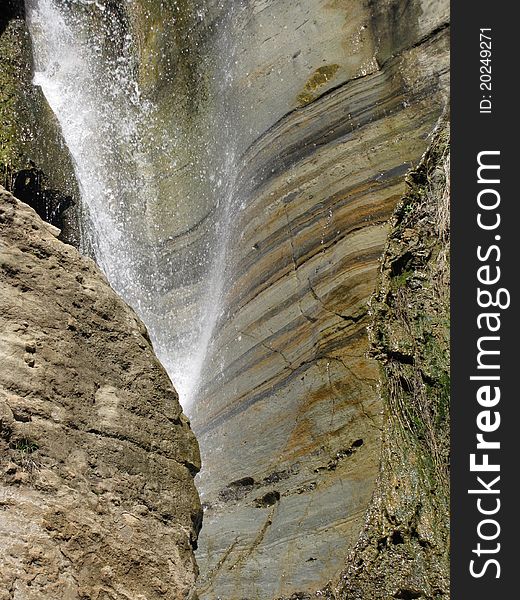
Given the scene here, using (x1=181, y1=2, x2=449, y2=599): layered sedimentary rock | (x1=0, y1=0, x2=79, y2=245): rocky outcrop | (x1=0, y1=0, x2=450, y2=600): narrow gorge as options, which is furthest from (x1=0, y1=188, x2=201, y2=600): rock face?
(x1=0, y1=0, x2=79, y2=245): rocky outcrop

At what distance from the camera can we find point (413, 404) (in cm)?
371

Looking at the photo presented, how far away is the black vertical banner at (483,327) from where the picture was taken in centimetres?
328

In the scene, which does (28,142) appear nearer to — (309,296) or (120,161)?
(120,161)

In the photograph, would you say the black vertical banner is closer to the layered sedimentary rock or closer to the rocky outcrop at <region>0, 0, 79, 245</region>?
the layered sedimentary rock

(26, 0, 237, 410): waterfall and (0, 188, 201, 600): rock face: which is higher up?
(26, 0, 237, 410): waterfall

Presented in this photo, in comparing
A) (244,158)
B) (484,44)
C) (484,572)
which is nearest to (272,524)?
(484,572)

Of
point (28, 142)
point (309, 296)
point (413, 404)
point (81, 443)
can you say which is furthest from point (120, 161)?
point (81, 443)

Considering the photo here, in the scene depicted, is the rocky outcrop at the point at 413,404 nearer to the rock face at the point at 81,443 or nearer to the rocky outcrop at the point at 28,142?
the rock face at the point at 81,443

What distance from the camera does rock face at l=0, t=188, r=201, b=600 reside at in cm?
282

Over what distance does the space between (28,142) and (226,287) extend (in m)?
1.42

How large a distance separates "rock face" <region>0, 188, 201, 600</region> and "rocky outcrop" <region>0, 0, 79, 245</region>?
1.62 meters

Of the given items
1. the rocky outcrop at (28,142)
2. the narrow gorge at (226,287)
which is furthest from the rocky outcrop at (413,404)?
the rocky outcrop at (28,142)

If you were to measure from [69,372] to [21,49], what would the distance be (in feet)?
9.22

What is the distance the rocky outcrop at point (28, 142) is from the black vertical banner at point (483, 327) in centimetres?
248
